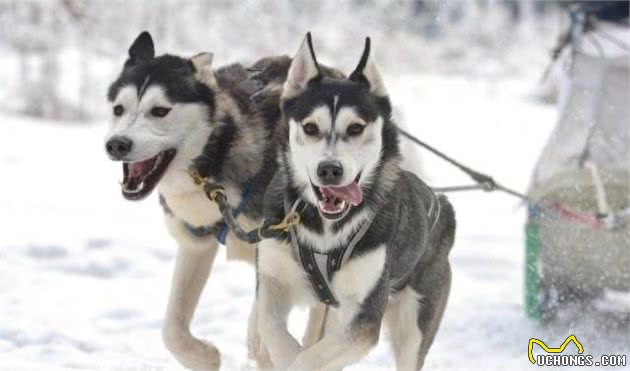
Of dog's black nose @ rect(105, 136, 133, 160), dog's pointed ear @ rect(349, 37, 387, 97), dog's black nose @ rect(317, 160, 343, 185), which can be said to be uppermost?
dog's pointed ear @ rect(349, 37, 387, 97)

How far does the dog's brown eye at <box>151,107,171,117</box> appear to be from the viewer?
305 centimetres

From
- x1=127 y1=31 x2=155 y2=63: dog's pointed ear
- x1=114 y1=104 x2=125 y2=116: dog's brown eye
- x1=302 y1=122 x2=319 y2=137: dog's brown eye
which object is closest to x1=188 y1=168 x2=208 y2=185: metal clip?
x1=114 y1=104 x2=125 y2=116: dog's brown eye

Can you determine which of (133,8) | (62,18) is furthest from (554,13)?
(62,18)

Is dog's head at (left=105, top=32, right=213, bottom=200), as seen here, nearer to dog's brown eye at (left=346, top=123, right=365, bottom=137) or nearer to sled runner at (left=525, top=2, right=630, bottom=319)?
dog's brown eye at (left=346, top=123, right=365, bottom=137)

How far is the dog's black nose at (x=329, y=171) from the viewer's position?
8.46 feet

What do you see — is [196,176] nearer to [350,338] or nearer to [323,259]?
[323,259]

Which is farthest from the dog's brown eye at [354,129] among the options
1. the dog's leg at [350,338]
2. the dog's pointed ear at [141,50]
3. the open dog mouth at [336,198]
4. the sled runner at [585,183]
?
the sled runner at [585,183]

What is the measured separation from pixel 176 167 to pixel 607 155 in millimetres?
2374

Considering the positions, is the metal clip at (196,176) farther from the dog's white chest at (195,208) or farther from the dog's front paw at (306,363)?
the dog's front paw at (306,363)

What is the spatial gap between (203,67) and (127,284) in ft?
8.66

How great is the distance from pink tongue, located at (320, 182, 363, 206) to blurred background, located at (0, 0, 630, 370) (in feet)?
4.73

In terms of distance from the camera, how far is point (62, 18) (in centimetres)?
1288

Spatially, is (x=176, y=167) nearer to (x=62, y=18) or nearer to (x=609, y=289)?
(x=609, y=289)

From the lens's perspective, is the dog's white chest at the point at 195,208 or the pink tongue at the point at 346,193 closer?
the pink tongue at the point at 346,193
